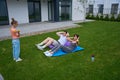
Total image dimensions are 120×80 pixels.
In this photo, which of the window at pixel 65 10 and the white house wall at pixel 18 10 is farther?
the window at pixel 65 10

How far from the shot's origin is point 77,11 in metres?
17.4

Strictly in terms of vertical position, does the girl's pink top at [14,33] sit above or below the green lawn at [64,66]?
above

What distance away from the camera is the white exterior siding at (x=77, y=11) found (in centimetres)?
1675

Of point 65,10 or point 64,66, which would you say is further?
point 65,10

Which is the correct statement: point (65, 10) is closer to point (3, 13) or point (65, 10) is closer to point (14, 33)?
point (3, 13)

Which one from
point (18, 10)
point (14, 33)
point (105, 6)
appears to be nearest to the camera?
point (14, 33)

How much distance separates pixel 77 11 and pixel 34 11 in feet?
19.4

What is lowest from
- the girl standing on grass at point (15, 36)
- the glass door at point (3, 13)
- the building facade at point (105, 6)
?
the girl standing on grass at point (15, 36)

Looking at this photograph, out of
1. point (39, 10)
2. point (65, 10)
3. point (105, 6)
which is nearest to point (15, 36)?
point (39, 10)

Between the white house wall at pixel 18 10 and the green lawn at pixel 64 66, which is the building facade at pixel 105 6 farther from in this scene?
the green lawn at pixel 64 66

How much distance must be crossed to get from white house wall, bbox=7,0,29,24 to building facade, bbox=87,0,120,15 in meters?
15.0

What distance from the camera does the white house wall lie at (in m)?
12.9

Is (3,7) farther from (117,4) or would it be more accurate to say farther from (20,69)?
(117,4)

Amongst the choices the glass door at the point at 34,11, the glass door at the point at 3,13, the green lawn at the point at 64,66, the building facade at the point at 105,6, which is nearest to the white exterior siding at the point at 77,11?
the glass door at the point at 34,11
